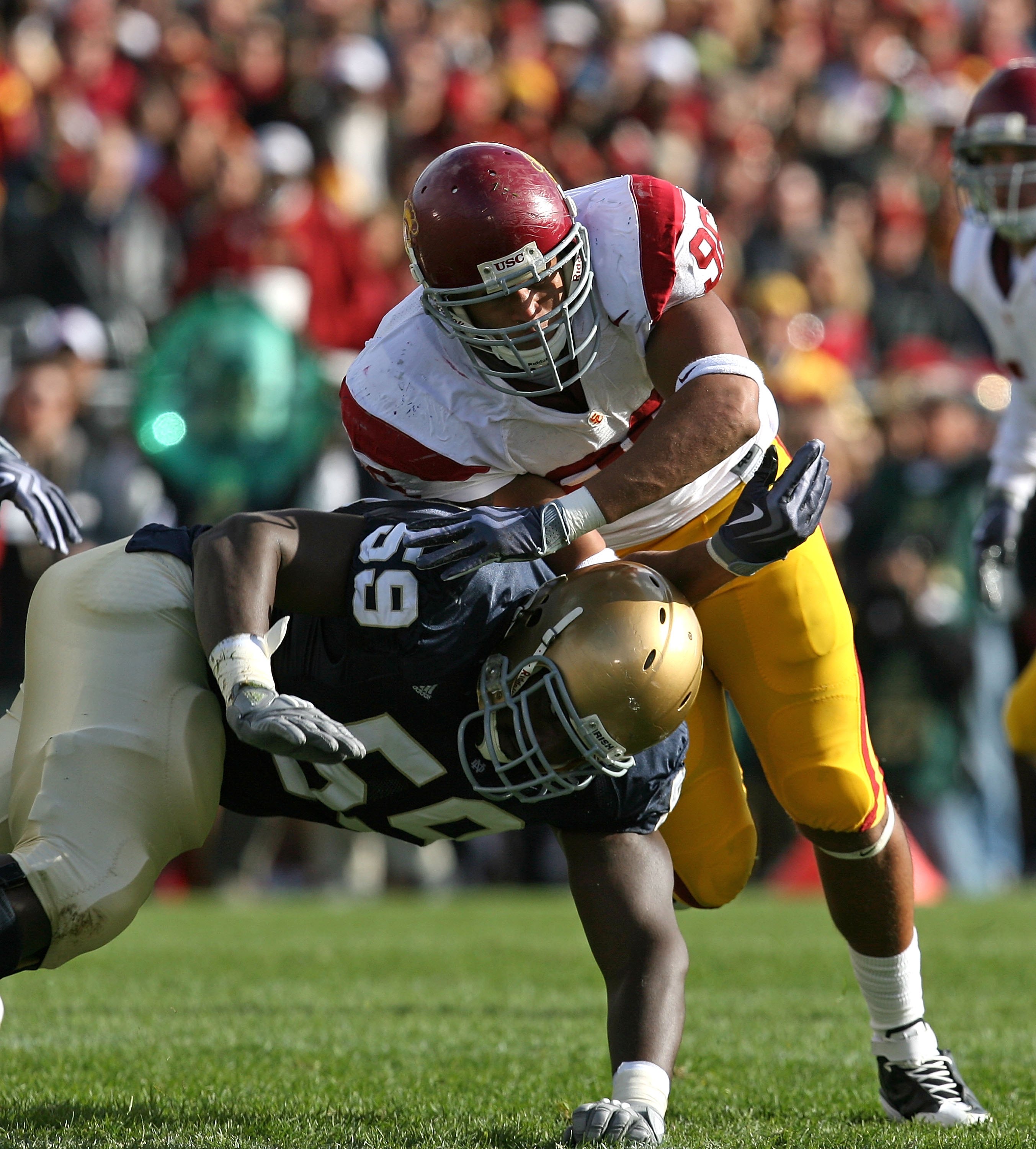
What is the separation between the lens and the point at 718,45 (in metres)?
9.59

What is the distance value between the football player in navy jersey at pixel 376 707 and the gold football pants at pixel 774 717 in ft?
1.27

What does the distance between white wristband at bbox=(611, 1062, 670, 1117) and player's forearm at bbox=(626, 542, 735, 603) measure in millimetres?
730

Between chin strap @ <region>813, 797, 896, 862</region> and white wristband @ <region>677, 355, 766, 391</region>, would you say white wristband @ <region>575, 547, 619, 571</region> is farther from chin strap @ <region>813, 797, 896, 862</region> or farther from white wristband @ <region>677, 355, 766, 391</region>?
chin strap @ <region>813, 797, 896, 862</region>

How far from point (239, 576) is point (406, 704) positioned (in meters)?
0.33

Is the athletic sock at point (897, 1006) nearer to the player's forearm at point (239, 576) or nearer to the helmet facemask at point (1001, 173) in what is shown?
the player's forearm at point (239, 576)

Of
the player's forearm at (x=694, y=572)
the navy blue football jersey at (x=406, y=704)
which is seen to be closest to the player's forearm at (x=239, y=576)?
the navy blue football jersey at (x=406, y=704)

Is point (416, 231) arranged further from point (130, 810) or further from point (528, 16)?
point (528, 16)

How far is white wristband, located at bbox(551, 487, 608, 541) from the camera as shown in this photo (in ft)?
8.57

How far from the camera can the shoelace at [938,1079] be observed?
120 inches

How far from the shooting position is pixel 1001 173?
4.67 meters

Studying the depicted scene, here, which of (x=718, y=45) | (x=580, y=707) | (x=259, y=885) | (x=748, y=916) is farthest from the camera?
(x=718, y=45)

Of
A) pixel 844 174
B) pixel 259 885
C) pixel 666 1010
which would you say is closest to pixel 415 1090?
pixel 666 1010

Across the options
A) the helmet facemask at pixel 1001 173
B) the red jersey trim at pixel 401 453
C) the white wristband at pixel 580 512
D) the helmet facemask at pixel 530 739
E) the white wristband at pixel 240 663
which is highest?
the helmet facemask at pixel 1001 173

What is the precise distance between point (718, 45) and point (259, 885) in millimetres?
5448
